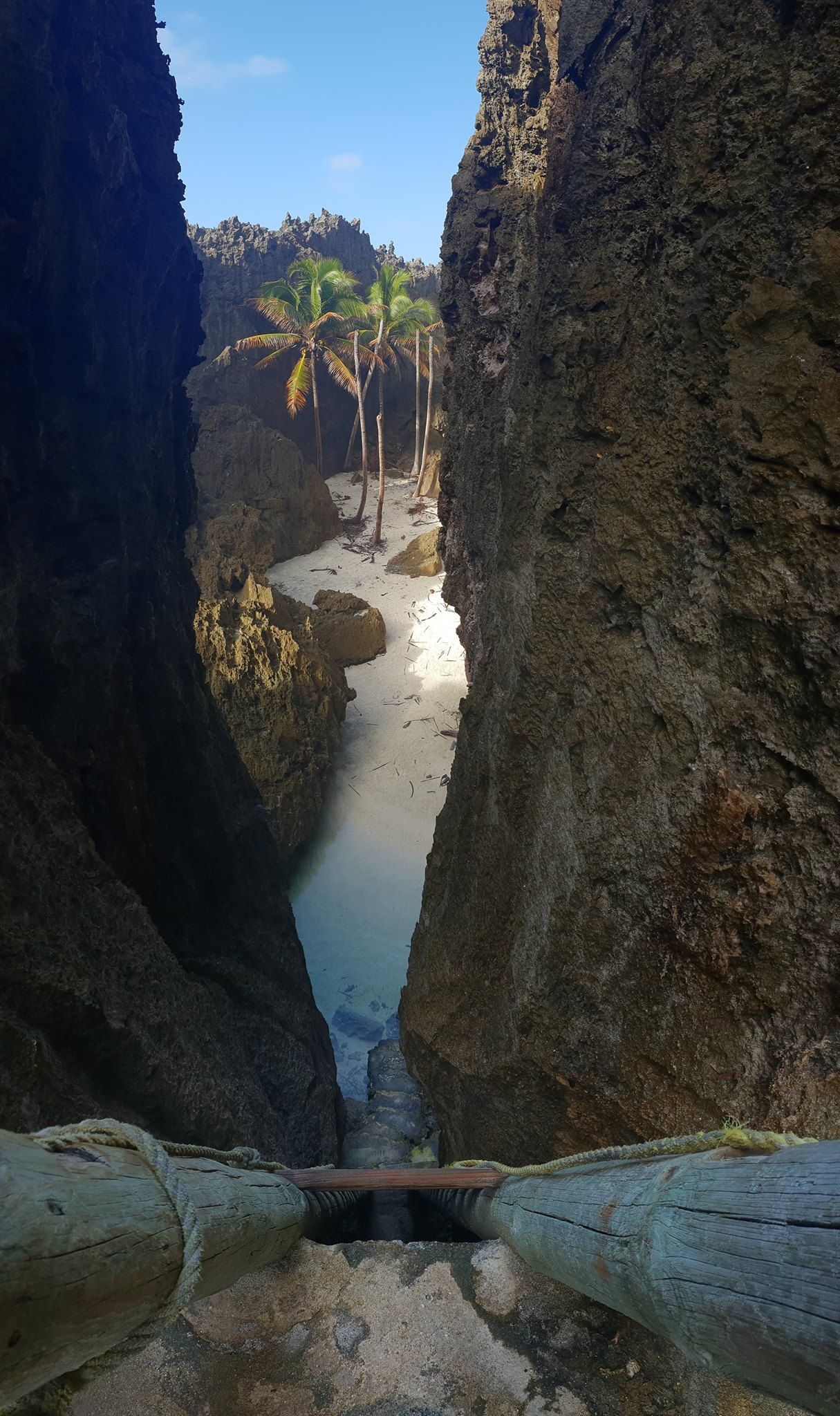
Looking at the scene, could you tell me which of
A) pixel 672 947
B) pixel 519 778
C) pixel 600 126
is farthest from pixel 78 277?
pixel 672 947

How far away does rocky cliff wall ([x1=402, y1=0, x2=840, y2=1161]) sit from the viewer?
2324 millimetres

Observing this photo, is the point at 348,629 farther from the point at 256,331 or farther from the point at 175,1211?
the point at 256,331

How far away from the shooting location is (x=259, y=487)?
63.6 ft

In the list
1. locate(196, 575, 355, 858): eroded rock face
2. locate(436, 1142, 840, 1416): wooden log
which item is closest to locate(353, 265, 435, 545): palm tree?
locate(196, 575, 355, 858): eroded rock face

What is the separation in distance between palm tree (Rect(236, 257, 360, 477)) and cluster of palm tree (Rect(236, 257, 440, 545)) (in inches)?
0.8

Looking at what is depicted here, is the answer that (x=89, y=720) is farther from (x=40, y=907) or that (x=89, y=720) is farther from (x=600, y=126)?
(x=600, y=126)

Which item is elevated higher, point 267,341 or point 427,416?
point 267,341

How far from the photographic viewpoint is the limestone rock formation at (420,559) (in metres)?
18.6

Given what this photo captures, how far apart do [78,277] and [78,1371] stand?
5420 millimetres

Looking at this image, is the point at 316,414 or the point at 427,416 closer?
the point at 316,414

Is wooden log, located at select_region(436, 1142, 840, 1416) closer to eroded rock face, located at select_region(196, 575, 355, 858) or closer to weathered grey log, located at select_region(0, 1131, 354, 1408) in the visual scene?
weathered grey log, located at select_region(0, 1131, 354, 1408)

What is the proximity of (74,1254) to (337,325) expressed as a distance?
89.5 feet

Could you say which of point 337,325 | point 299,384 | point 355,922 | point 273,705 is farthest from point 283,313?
point 355,922

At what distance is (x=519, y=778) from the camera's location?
13.0ft
